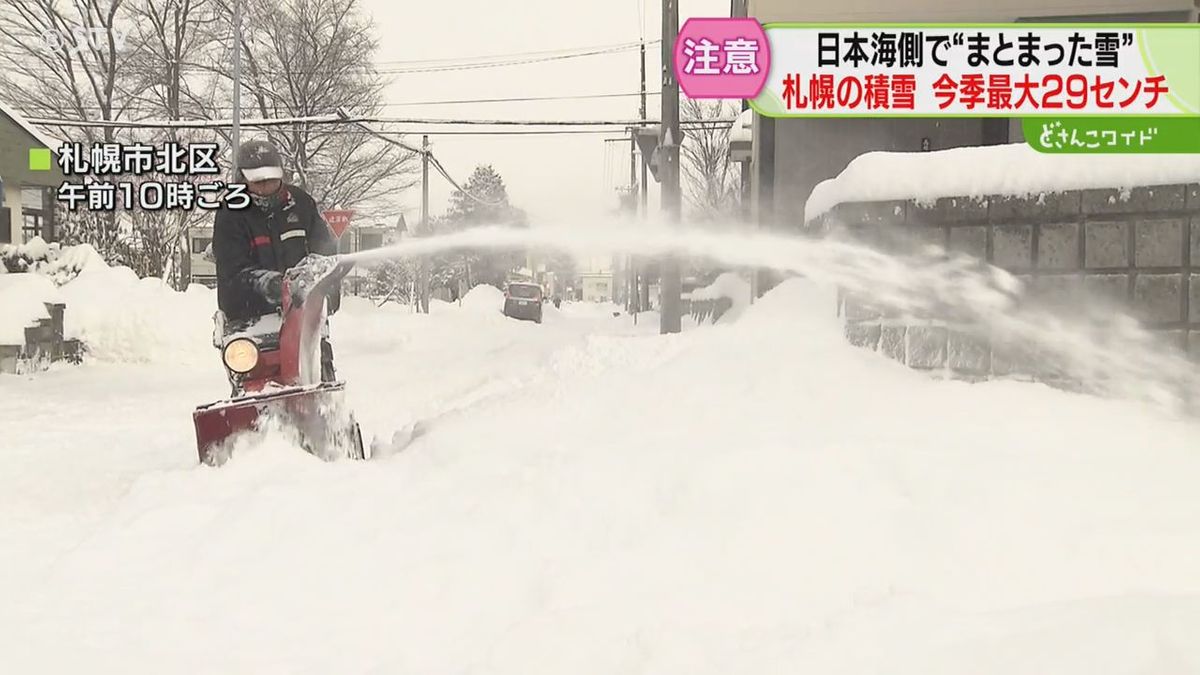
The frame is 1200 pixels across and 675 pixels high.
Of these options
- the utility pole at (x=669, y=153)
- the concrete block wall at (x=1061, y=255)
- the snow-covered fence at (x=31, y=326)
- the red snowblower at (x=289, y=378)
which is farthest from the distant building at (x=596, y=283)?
the concrete block wall at (x=1061, y=255)

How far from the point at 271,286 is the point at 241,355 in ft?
1.33

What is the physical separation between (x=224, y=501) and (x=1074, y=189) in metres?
4.08

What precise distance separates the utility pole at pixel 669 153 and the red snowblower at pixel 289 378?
8088 mm

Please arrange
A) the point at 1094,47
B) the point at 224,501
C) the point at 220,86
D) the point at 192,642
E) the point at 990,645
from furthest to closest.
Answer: the point at 220,86
the point at 1094,47
the point at 224,501
the point at 192,642
the point at 990,645

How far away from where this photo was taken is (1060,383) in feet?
13.8

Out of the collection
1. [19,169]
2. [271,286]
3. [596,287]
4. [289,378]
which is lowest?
[289,378]

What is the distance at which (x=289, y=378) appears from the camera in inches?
188

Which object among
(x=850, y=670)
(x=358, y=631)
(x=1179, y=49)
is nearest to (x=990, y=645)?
(x=850, y=670)

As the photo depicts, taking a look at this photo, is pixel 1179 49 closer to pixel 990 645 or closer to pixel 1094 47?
pixel 1094 47

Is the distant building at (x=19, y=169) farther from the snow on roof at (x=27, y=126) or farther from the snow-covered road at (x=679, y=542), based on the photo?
the snow-covered road at (x=679, y=542)

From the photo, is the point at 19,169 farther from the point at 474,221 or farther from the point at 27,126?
the point at 474,221

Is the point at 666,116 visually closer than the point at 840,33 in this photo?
No

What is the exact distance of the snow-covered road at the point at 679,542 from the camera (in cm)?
257

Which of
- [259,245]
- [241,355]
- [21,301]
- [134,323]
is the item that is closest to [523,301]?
[134,323]
